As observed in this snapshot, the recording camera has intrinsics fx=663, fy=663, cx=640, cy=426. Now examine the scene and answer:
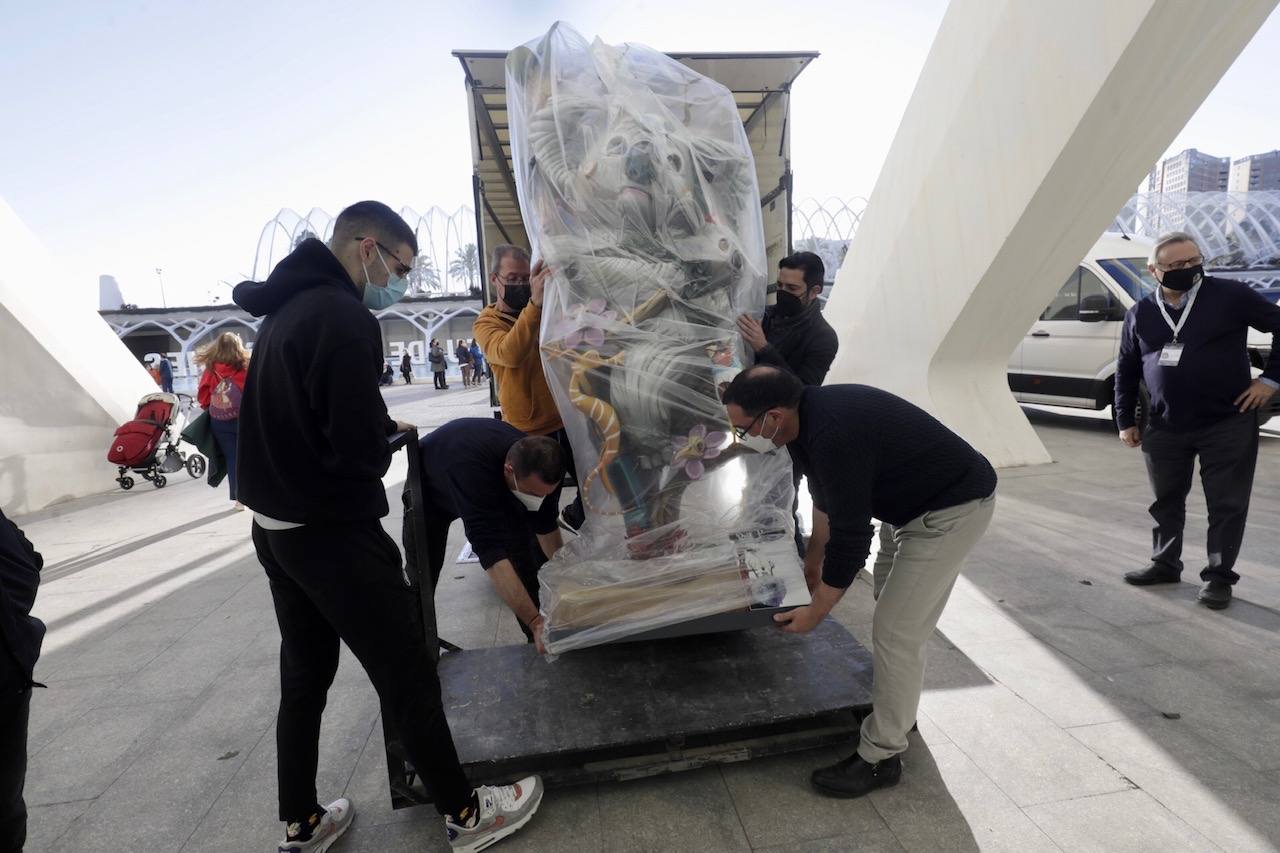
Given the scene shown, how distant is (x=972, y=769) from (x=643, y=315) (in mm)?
1985

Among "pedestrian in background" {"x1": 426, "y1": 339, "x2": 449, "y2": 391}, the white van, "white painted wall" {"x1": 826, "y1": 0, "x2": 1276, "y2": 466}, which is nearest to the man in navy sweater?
"white painted wall" {"x1": 826, "y1": 0, "x2": 1276, "y2": 466}

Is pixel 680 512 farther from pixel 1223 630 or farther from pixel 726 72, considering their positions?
pixel 726 72

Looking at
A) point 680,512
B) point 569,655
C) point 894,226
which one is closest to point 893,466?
point 680,512

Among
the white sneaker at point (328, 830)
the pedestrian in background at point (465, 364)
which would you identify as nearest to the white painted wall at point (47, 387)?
the white sneaker at point (328, 830)

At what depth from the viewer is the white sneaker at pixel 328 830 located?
2.01 metres

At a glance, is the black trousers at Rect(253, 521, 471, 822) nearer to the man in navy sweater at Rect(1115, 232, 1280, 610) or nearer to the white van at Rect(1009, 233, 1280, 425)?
the man in navy sweater at Rect(1115, 232, 1280, 610)

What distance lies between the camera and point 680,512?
265cm

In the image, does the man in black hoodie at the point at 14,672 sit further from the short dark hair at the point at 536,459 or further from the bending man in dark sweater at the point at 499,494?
the short dark hair at the point at 536,459

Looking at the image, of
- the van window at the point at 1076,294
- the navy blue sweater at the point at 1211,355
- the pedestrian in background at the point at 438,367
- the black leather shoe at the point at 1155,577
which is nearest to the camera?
the navy blue sweater at the point at 1211,355

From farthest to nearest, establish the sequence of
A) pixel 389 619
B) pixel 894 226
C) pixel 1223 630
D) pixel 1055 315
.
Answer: pixel 1055 315 → pixel 894 226 → pixel 1223 630 → pixel 389 619

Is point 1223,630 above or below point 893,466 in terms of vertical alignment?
below

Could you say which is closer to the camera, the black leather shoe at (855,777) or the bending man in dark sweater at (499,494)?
the black leather shoe at (855,777)

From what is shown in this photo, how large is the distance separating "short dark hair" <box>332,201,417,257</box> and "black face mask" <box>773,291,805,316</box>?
2.15m

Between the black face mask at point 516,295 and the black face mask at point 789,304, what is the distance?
1352 millimetres
